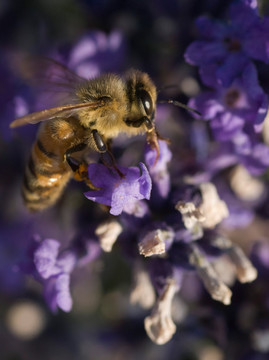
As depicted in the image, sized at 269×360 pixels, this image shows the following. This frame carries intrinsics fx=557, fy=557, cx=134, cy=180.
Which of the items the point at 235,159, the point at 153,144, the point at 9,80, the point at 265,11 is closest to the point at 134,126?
the point at 153,144

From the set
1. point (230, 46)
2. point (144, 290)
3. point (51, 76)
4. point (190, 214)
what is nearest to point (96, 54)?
point (51, 76)

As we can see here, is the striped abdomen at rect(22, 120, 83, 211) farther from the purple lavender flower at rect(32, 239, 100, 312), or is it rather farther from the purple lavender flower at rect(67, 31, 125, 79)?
the purple lavender flower at rect(67, 31, 125, 79)

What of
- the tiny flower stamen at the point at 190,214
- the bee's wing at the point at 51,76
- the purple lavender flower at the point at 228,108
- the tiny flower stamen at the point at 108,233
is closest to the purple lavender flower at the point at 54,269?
the tiny flower stamen at the point at 108,233

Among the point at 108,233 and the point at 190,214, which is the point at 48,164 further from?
the point at 190,214

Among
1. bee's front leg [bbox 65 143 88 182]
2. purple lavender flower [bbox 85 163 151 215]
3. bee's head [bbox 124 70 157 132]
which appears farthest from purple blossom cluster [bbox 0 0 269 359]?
bee's head [bbox 124 70 157 132]

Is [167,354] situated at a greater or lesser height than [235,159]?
lesser

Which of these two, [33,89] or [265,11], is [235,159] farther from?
[33,89]
